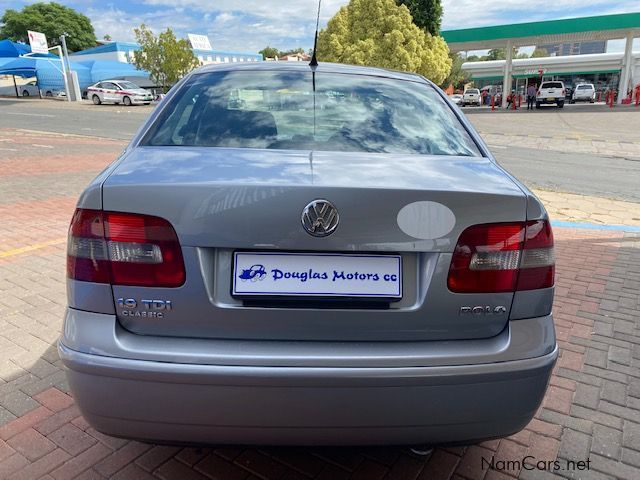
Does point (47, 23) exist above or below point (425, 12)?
above

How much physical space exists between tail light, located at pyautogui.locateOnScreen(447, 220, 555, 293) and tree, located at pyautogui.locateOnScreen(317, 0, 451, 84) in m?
27.7

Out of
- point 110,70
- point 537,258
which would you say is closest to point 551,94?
point 110,70

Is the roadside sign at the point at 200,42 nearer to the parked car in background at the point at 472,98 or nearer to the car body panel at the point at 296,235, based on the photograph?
the parked car in background at the point at 472,98

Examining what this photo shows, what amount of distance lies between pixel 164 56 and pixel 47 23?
46.1 meters

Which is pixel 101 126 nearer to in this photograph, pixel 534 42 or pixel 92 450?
pixel 92 450

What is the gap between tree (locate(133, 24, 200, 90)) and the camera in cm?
3650

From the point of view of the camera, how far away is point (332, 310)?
1.73m

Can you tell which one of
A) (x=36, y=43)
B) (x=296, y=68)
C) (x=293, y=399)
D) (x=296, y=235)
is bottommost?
(x=293, y=399)

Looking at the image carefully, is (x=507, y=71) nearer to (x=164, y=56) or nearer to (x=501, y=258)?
(x=164, y=56)

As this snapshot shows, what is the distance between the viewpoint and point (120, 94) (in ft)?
105

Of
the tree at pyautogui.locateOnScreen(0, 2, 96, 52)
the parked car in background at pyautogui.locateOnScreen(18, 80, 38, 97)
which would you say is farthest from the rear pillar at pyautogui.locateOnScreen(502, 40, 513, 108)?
the tree at pyautogui.locateOnScreen(0, 2, 96, 52)

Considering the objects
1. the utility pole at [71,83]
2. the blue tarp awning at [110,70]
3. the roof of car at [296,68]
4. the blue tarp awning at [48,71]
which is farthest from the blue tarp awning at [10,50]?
the roof of car at [296,68]

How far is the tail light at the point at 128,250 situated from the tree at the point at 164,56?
A: 1485 inches

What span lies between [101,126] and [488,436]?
20071mm
